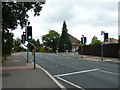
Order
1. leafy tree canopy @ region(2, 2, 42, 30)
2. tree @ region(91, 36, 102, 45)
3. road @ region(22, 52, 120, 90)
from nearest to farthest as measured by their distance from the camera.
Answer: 1. road @ region(22, 52, 120, 90)
2. leafy tree canopy @ region(2, 2, 42, 30)
3. tree @ region(91, 36, 102, 45)

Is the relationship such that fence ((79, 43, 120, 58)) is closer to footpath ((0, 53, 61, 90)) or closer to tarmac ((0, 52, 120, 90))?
tarmac ((0, 52, 120, 90))

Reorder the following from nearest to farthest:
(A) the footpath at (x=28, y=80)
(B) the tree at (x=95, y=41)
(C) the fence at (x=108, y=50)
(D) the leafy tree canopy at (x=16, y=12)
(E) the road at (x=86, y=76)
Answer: (A) the footpath at (x=28, y=80) < (E) the road at (x=86, y=76) < (D) the leafy tree canopy at (x=16, y=12) < (C) the fence at (x=108, y=50) < (B) the tree at (x=95, y=41)

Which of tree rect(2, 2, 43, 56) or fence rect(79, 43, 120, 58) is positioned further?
fence rect(79, 43, 120, 58)

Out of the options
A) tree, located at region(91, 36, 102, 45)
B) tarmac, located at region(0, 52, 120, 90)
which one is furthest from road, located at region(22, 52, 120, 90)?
tree, located at region(91, 36, 102, 45)

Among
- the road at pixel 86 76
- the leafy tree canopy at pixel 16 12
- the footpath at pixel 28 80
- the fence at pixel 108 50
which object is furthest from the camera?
the fence at pixel 108 50

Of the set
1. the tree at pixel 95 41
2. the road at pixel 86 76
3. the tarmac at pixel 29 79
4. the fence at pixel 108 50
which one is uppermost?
the tree at pixel 95 41

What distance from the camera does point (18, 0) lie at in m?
17.4

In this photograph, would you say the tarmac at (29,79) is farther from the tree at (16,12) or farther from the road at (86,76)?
the tree at (16,12)

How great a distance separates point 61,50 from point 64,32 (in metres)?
7.41

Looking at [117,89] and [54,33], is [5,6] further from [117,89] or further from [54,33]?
[54,33]

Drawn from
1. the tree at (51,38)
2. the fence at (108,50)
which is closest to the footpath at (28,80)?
the fence at (108,50)

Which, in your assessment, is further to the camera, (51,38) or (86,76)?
(51,38)

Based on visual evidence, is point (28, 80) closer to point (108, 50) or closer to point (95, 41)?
point (108, 50)

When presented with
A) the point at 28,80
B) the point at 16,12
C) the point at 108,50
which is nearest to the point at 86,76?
the point at 28,80
